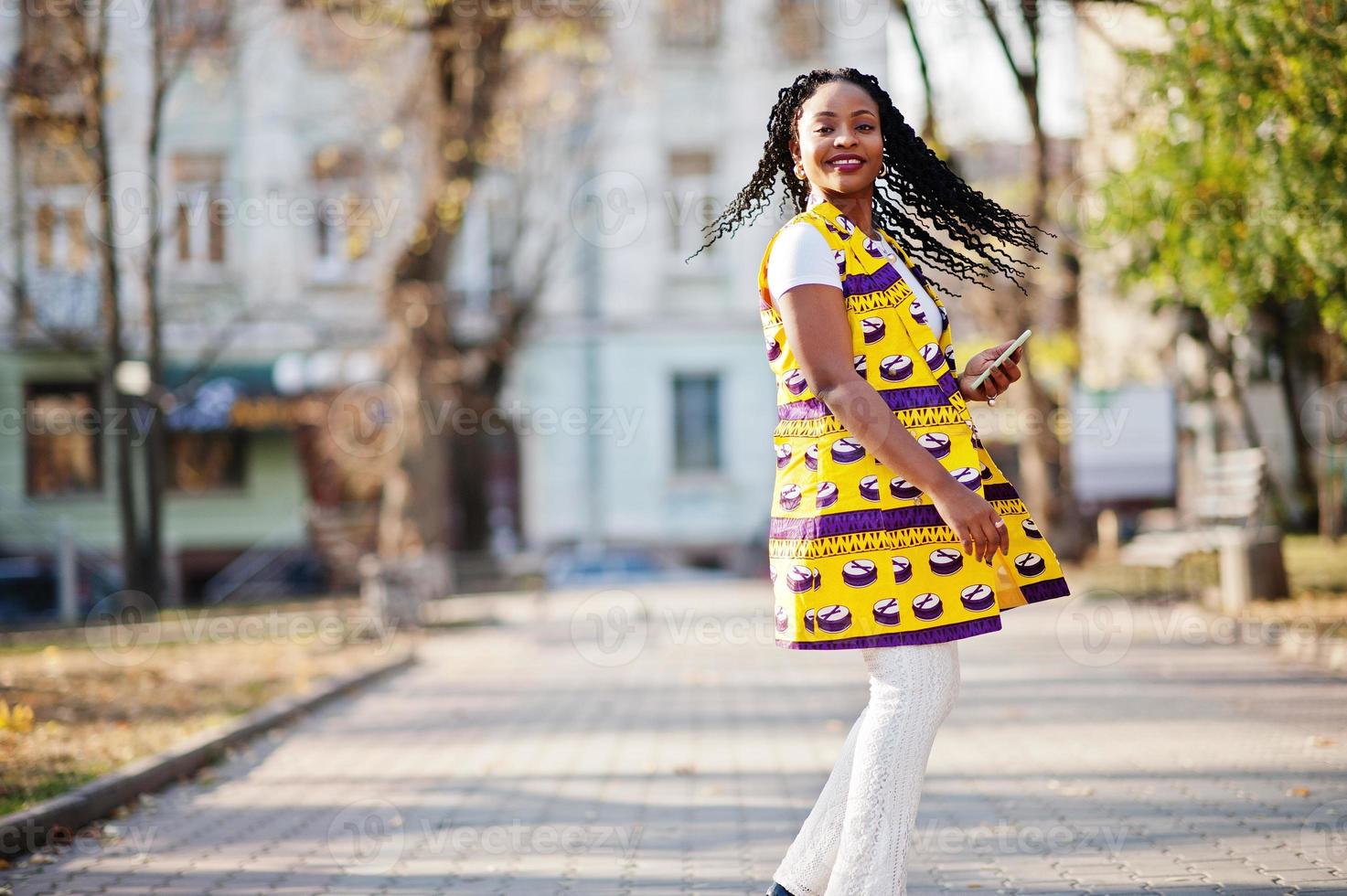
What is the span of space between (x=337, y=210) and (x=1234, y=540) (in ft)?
45.3

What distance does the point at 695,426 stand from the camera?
28812mm

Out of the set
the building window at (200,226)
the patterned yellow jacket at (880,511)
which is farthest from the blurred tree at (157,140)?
the patterned yellow jacket at (880,511)

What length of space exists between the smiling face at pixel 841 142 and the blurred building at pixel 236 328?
2134cm

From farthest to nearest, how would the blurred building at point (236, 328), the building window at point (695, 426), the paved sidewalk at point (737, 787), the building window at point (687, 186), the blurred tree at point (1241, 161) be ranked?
the building window at point (695, 426), the building window at point (687, 186), the blurred building at point (236, 328), the blurred tree at point (1241, 161), the paved sidewalk at point (737, 787)

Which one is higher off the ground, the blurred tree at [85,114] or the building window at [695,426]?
the blurred tree at [85,114]

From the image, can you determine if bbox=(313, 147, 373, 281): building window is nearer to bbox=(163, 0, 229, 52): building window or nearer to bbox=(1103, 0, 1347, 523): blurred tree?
bbox=(163, 0, 229, 52): building window

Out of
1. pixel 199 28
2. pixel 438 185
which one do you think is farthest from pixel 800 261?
pixel 199 28

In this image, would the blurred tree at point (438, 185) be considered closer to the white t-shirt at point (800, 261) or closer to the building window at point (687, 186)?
the building window at point (687, 186)

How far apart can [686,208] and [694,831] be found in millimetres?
23664

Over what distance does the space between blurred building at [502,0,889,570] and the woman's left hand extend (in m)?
24.3

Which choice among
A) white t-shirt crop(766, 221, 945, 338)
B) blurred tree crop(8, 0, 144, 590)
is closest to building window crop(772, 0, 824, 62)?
blurred tree crop(8, 0, 144, 590)

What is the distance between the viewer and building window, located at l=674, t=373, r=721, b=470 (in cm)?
2877

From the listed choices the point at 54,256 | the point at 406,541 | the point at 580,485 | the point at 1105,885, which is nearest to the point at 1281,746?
the point at 1105,885

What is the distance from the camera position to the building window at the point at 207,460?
28.2 m
